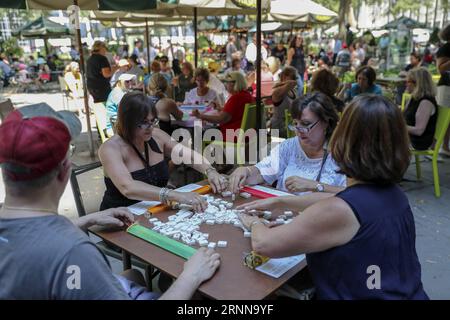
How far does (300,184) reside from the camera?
2490mm

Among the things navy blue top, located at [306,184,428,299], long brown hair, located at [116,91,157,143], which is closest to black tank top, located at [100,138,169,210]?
long brown hair, located at [116,91,157,143]

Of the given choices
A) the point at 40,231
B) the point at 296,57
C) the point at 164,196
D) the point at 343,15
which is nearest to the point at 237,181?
the point at 164,196

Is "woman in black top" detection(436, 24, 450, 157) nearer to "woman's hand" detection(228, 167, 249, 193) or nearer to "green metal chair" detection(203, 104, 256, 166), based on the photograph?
"green metal chair" detection(203, 104, 256, 166)

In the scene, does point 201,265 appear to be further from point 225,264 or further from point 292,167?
point 292,167

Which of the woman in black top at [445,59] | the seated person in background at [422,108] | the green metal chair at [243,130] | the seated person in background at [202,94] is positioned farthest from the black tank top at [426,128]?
the seated person in background at [202,94]

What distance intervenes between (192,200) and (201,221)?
0.67ft

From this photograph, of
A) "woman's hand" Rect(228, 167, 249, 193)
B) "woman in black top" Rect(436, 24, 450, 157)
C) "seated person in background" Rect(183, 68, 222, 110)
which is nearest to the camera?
"woman's hand" Rect(228, 167, 249, 193)

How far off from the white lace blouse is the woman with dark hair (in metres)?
1.11

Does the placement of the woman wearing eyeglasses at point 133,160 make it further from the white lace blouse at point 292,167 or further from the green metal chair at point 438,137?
the green metal chair at point 438,137

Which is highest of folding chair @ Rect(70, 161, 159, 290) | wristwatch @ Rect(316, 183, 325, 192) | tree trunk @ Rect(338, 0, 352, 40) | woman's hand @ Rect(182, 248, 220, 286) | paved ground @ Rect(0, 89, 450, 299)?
tree trunk @ Rect(338, 0, 352, 40)

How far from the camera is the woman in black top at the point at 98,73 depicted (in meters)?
8.52

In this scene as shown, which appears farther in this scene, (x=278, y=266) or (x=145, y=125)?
(x=145, y=125)

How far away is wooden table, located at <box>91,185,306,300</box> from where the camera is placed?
59.1 inches

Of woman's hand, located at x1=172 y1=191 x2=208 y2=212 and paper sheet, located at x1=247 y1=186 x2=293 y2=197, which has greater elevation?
woman's hand, located at x1=172 y1=191 x2=208 y2=212
